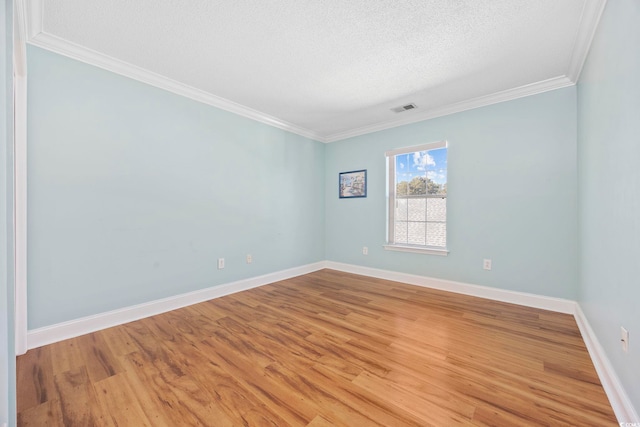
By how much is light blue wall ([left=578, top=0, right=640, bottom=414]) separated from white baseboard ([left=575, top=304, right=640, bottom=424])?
5cm

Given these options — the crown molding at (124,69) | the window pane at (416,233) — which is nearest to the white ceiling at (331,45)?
the crown molding at (124,69)

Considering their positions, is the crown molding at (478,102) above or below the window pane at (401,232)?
above

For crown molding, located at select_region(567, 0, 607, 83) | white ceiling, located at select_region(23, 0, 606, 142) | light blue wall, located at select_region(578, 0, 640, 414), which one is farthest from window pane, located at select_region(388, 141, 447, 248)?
light blue wall, located at select_region(578, 0, 640, 414)

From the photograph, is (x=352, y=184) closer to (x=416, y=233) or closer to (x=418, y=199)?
(x=418, y=199)

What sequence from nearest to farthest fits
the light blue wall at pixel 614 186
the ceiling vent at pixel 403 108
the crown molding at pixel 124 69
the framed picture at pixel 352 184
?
the light blue wall at pixel 614 186
the crown molding at pixel 124 69
the ceiling vent at pixel 403 108
the framed picture at pixel 352 184

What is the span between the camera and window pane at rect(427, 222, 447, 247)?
11.3 ft

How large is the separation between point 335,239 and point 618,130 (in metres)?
3.63

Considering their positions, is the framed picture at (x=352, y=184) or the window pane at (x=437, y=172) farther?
the framed picture at (x=352, y=184)

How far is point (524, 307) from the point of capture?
9.05 feet

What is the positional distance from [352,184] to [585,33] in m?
3.00

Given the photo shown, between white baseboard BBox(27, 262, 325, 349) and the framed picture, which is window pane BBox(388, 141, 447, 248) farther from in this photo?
white baseboard BBox(27, 262, 325, 349)

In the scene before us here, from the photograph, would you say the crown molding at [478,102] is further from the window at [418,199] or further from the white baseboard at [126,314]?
the white baseboard at [126,314]

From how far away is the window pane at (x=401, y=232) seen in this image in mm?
3876

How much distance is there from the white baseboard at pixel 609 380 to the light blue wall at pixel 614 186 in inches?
2.1
